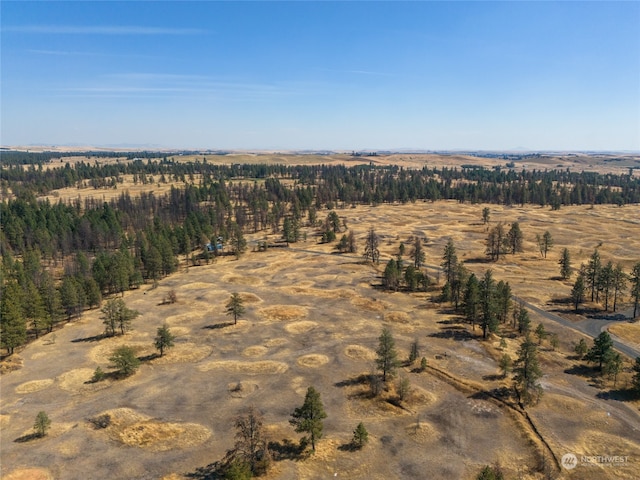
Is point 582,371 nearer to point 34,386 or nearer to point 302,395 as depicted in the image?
point 302,395

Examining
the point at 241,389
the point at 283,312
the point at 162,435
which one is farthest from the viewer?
the point at 283,312

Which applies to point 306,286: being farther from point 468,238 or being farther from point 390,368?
point 468,238

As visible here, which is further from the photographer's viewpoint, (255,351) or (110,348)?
(110,348)

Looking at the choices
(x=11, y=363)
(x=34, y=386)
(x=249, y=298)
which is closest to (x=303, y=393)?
(x=34, y=386)

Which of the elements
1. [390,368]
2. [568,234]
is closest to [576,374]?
[390,368]

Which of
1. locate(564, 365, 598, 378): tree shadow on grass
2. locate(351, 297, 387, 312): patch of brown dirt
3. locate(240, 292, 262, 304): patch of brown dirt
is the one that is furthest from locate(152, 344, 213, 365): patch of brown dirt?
locate(564, 365, 598, 378): tree shadow on grass

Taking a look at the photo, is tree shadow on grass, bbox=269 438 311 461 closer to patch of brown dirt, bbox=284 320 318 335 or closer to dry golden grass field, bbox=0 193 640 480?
dry golden grass field, bbox=0 193 640 480
